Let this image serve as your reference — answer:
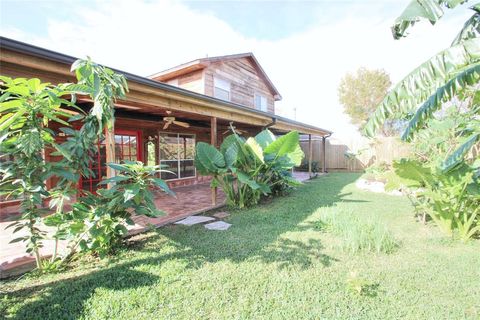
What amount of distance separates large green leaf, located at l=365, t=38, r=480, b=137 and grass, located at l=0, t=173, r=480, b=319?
6.74ft

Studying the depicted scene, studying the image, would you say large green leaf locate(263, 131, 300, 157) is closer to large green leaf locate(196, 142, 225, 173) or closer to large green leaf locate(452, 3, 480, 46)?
large green leaf locate(196, 142, 225, 173)

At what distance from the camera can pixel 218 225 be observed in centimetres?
479

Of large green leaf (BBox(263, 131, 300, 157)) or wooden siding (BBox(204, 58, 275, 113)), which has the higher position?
wooden siding (BBox(204, 58, 275, 113))

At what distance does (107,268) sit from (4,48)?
2.68 metres

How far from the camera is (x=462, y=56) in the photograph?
2600 mm

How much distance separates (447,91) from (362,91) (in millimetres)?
23790

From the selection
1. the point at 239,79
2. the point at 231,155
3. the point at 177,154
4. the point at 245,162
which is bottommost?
the point at 245,162

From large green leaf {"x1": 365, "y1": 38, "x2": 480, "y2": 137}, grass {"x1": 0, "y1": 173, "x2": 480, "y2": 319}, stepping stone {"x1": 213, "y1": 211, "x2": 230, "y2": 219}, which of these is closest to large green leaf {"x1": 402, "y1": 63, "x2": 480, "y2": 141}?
large green leaf {"x1": 365, "y1": 38, "x2": 480, "y2": 137}

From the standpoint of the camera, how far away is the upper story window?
440 inches

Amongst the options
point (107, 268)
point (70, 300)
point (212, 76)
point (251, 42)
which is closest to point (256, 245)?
point (107, 268)

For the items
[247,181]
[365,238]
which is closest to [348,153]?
[247,181]

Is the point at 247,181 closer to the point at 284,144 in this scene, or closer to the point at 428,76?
the point at 284,144

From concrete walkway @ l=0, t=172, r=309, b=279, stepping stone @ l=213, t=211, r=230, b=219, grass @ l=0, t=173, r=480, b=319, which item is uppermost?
concrete walkway @ l=0, t=172, r=309, b=279

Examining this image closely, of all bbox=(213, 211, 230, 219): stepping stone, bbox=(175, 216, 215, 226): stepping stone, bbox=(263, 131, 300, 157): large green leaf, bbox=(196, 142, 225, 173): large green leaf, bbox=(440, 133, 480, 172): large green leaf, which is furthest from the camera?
bbox=(263, 131, 300, 157): large green leaf
